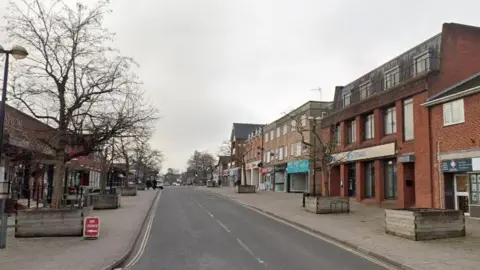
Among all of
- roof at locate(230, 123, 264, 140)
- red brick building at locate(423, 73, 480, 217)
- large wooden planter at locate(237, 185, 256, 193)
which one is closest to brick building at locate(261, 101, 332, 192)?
large wooden planter at locate(237, 185, 256, 193)

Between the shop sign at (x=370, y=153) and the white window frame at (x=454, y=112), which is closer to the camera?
the white window frame at (x=454, y=112)

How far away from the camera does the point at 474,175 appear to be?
67.4ft

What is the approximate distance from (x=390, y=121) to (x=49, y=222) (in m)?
22.0

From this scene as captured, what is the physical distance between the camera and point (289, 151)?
52.9m

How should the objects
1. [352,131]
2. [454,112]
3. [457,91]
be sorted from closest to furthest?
[454,112] → [457,91] → [352,131]

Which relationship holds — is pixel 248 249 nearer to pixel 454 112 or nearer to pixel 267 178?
pixel 454 112

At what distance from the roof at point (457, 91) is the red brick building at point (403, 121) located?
37cm

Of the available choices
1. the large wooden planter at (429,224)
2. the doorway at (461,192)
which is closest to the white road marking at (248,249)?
the large wooden planter at (429,224)

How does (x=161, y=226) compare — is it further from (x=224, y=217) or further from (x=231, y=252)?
(x=231, y=252)

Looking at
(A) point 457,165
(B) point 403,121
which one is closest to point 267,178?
(B) point 403,121

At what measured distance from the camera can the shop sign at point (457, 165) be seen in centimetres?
2041

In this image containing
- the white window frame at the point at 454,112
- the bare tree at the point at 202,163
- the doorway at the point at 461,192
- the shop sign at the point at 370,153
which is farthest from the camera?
the bare tree at the point at 202,163

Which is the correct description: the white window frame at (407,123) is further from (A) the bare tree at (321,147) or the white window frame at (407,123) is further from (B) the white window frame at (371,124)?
(A) the bare tree at (321,147)

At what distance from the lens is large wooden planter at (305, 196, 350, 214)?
2323cm
